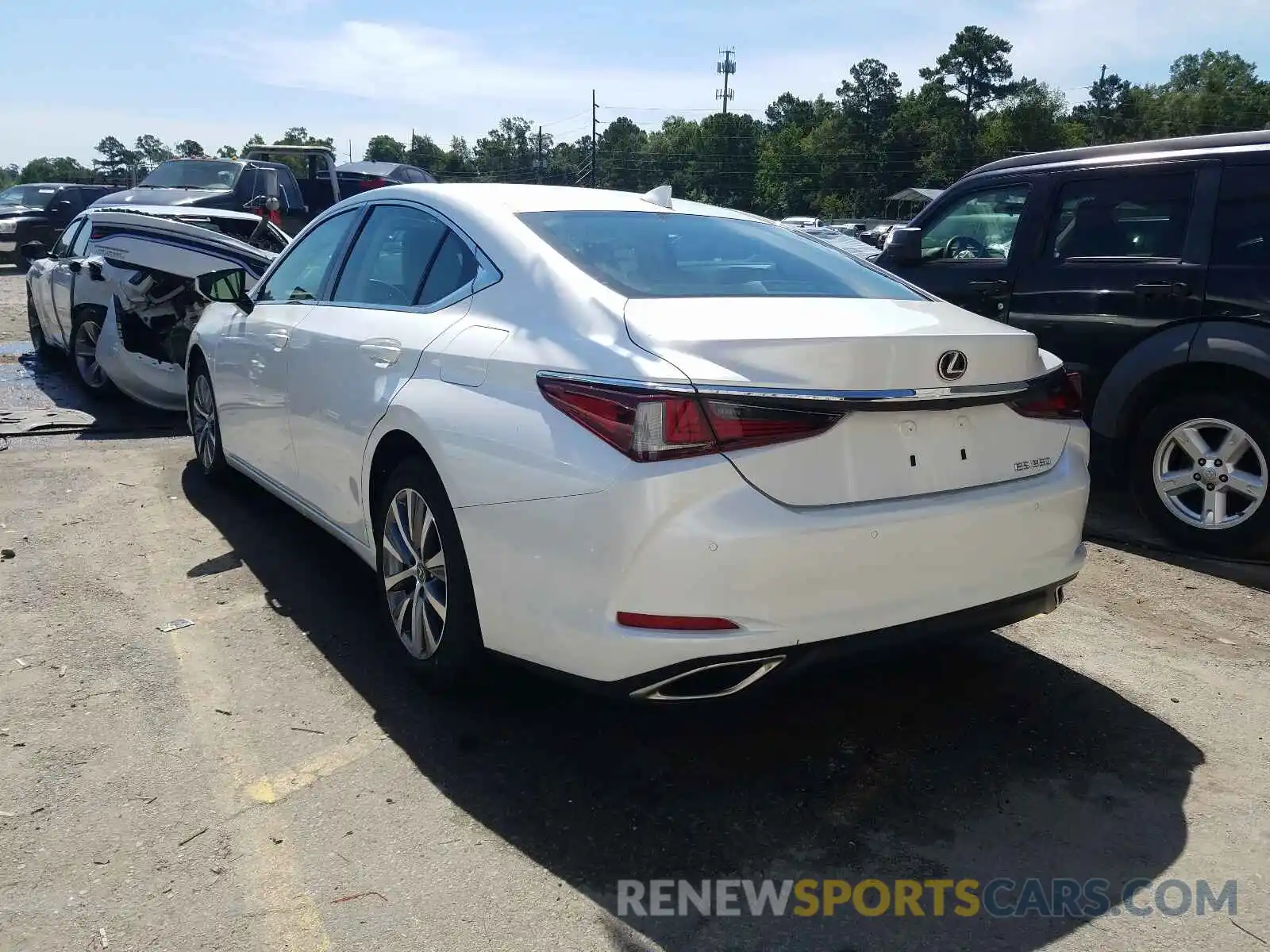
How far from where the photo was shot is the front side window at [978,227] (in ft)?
20.4

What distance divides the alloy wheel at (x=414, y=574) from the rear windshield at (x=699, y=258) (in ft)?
3.05

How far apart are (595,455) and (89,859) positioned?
157cm

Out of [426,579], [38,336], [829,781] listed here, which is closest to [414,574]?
[426,579]

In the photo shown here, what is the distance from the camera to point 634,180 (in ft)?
348

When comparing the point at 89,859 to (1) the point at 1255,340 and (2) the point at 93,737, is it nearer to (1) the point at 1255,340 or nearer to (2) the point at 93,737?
(2) the point at 93,737

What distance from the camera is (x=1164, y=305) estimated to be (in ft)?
17.3

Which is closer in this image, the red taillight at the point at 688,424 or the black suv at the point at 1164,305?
the red taillight at the point at 688,424

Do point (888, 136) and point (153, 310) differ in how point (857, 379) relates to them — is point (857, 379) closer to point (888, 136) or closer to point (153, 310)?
point (153, 310)

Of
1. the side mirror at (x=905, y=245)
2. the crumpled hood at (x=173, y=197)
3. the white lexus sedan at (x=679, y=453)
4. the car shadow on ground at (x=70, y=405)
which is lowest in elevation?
the car shadow on ground at (x=70, y=405)

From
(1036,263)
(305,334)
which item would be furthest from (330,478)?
(1036,263)

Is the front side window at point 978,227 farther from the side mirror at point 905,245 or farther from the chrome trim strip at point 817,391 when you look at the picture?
the chrome trim strip at point 817,391

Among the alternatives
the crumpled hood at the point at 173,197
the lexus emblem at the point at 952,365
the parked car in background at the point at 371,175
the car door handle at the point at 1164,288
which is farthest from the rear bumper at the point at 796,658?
the parked car in background at the point at 371,175

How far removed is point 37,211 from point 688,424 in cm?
2391

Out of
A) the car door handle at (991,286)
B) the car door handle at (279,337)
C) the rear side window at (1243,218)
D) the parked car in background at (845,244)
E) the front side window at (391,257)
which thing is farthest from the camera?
the car door handle at (991,286)
